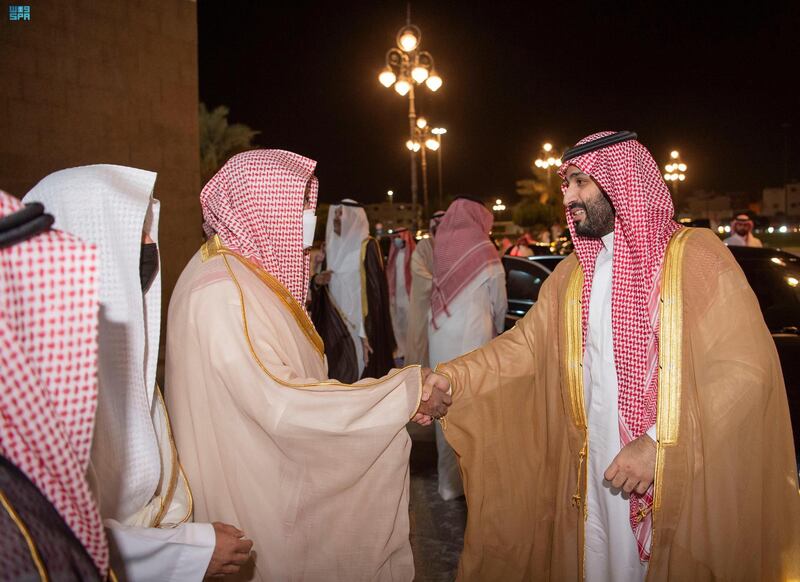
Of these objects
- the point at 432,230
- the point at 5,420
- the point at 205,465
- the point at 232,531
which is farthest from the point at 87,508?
the point at 432,230

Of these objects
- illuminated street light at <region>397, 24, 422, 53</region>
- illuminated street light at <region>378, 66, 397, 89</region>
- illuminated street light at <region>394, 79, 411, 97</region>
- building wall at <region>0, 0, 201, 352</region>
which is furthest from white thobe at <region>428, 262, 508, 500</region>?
illuminated street light at <region>378, 66, 397, 89</region>

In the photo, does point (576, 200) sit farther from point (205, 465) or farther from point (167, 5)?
point (167, 5)

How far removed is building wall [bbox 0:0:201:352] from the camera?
24.0 ft

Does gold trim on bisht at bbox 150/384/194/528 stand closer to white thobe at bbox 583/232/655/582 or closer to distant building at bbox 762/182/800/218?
white thobe at bbox 583/232/655/582

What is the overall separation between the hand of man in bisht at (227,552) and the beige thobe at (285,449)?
10.3 inches

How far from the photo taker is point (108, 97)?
27.1 ft

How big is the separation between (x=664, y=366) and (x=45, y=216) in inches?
78.1

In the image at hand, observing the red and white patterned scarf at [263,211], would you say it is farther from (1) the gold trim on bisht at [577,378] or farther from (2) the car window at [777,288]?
(2) the car window at [777,288]

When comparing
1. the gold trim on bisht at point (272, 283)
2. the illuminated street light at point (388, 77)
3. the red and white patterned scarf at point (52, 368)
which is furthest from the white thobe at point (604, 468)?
the illuminated street light at point (388, 77)

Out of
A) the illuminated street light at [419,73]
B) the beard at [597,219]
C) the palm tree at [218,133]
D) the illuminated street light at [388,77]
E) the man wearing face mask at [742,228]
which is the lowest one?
the beard at [597,219]

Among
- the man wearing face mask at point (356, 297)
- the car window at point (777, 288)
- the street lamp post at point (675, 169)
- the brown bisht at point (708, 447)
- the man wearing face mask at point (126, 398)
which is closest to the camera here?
the man wearing face mask at point (126, 398)

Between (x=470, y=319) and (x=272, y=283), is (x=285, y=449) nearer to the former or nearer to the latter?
(x=272, y=283)

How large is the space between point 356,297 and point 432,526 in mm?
3650

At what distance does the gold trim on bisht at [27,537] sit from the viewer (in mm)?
854
